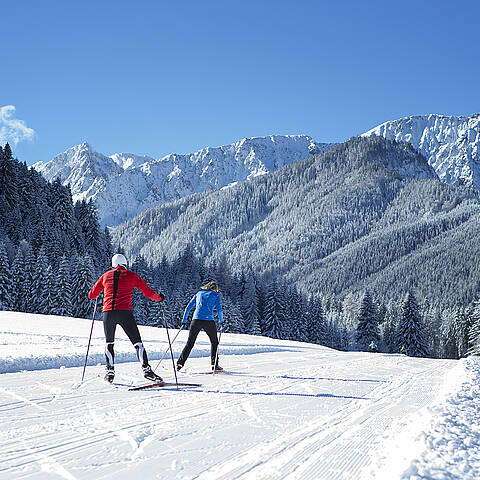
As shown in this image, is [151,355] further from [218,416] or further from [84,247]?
[84,247]

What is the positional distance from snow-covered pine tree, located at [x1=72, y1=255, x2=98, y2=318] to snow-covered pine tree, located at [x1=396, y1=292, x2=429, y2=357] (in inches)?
1407

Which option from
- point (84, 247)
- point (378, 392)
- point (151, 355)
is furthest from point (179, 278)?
point (378, 392)

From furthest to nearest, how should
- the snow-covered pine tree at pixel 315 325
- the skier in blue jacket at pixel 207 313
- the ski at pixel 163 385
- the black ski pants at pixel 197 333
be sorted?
the snow-covered pine tree at pixel 315 325 → the skier in blue jacket at pixel 207 313 → the black ski pants at pixel 197 333 → the ski at pixel 163 385

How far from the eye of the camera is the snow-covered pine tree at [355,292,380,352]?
55.7 metres

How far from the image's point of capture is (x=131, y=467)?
11.6ft

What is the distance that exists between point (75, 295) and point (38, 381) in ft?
134

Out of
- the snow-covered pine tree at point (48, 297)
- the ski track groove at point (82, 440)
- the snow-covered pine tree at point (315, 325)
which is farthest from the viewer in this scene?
the snow-covered pine tree at point (315, 325)

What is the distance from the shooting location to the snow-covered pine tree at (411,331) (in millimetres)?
51781

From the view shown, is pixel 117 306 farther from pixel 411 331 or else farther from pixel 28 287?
pixel 411 331

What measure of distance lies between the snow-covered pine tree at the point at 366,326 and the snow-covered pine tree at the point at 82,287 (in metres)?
33.1

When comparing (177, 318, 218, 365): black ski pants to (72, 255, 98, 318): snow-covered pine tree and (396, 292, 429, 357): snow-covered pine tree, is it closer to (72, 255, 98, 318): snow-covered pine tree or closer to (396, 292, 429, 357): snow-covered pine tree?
(72, 255, 98, 318): snow-covered pine tree

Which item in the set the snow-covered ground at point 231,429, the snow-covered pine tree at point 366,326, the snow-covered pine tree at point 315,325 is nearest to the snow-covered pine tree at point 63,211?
the snow-covered pine tree at point 315,325

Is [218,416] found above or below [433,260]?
below

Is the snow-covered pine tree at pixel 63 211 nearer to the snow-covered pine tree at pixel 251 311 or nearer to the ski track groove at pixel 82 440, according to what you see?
the snow-covered pine tree at pixel 251 311
